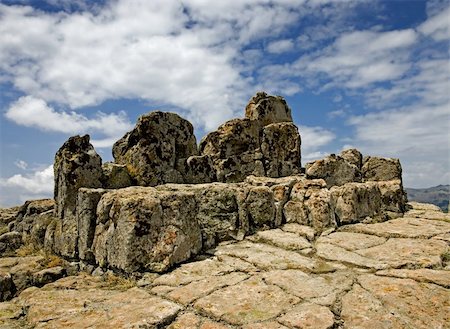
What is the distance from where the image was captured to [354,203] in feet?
38.0

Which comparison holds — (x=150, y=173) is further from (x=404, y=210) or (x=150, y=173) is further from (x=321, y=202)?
(x=404, y=210)

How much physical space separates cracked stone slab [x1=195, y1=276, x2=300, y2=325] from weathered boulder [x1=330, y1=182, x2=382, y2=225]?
592 centimetres

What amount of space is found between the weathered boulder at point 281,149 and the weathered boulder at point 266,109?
0.92 m

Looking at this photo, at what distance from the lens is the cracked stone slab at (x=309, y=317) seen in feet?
16.1

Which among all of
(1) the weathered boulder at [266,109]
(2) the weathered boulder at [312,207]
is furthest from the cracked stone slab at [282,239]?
(1) the weathered boulder at [266,109]

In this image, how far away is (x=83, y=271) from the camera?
8.94 m

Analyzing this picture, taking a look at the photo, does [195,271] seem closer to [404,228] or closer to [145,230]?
[145,230]

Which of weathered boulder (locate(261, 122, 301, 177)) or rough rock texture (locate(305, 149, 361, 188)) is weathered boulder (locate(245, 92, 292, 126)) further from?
rough rock texture (locate(305, 149, 361, 188))

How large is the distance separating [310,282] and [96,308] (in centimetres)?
401

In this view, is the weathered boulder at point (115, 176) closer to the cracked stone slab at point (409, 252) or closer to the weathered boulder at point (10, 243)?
the weathered boulder at point (10, 243)

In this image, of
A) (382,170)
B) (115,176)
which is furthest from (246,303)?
(382,170)

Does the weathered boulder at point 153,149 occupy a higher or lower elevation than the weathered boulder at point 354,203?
higher

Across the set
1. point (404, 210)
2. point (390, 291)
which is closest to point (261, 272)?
point (390, 291)

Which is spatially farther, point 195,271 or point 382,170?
point 382,170
